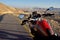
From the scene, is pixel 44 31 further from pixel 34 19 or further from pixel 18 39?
pixel 18 39

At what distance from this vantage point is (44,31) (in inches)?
386

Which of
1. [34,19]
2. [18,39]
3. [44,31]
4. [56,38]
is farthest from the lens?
[18,39]

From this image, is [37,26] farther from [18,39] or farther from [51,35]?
[18,39]

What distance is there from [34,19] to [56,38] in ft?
6.07

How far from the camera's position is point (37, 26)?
34.1 feet

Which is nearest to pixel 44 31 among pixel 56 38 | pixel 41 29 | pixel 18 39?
pixel 41 29

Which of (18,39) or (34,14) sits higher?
(34,14)

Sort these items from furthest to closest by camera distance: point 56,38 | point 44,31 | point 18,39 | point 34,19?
point 18,39, point 34,19, point 44,31, point 56,38

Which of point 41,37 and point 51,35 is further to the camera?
point 41,37

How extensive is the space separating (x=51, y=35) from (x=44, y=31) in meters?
0.54

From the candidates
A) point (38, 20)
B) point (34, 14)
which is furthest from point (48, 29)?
point (34, 14)

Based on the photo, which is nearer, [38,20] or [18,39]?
[38,20]

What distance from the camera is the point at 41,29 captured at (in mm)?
10000

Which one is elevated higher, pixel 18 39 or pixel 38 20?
pixel 38 20
